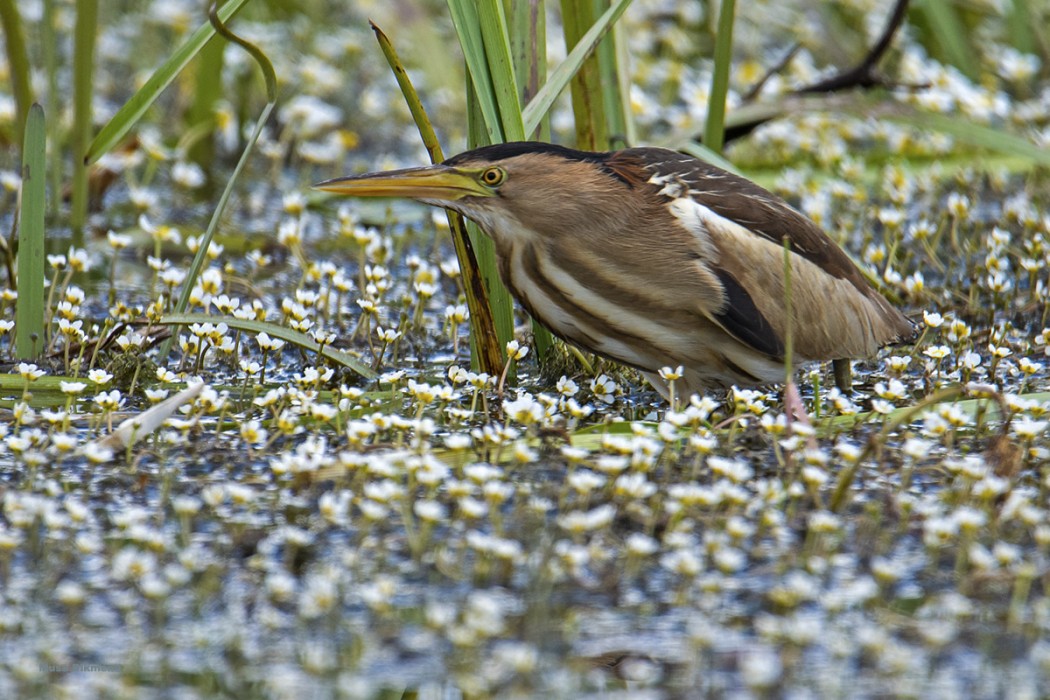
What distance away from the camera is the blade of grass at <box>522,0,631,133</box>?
115 inches

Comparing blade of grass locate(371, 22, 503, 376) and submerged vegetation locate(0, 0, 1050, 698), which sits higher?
blade of grass locate(371, 22, 503, 376)

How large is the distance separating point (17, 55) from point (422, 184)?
3.48 feet

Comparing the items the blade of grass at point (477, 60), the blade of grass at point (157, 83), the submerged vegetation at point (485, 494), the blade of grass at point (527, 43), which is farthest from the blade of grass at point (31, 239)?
the blade of grass at point (527, 43)

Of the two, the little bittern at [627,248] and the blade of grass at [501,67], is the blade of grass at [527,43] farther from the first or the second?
the little bittern at [627,248]

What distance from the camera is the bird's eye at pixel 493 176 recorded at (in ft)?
9.03

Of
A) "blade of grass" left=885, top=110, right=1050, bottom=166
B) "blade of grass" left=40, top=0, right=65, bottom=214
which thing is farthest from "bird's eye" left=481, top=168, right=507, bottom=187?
"blade of grass" left=40, top=0, right=65, bottom=214

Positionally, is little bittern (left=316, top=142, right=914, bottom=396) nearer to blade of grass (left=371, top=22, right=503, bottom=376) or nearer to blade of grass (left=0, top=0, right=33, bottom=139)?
blade of grass (left=371, top=22, right=503, bottom=376)

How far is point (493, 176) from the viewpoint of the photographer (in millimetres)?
2762

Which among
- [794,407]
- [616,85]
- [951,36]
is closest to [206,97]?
[616,85]

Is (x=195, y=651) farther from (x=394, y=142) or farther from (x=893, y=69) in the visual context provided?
(x=893, y=69)

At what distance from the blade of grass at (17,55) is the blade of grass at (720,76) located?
4.94ft

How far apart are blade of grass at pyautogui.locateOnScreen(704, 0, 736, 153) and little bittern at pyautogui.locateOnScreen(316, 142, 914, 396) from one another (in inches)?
16.5

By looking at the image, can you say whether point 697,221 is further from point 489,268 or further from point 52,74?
point 52,74

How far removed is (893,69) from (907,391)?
2.93 m
